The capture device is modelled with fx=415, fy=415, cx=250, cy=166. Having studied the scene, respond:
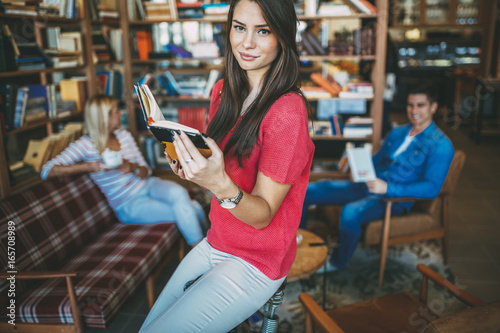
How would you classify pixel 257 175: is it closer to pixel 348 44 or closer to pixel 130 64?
pixel 348 44

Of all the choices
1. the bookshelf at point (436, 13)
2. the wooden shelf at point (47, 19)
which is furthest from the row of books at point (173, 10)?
the bookshelf at point (436, 13)

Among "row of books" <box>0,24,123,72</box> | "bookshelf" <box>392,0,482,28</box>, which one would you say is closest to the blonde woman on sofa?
"row of books" <box>0,24,123,72</box>

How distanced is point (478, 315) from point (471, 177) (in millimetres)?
4474

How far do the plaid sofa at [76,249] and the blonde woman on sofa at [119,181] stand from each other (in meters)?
0.07

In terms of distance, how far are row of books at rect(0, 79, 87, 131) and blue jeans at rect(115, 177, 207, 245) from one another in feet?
2.94

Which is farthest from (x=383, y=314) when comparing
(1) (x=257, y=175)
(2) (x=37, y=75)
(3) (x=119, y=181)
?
(2) (x=37, y=75)

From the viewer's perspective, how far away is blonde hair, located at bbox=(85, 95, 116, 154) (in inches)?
107

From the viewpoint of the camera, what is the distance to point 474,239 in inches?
132

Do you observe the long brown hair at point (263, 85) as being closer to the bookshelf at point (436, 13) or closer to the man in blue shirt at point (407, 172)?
the man in blue shirt at point (407, 172)

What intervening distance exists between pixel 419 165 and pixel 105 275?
2.03 m

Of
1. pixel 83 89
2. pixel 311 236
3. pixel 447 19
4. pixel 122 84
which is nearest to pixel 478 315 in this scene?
pixel 311 236

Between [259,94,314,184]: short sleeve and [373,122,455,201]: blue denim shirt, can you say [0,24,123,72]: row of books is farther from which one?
[373,122,455,201]: blue denim shirt

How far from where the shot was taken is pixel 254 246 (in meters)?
1.17

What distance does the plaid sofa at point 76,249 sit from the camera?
186 centimetres
